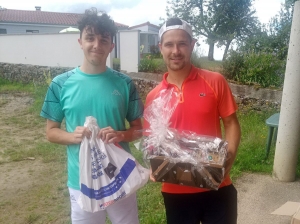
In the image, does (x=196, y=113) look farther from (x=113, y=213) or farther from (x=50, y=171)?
(x=50, y=171)

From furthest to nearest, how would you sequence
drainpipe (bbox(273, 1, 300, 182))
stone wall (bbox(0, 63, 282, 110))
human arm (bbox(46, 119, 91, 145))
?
stone wall (bbox(0, 63, 282, 110))
drainpipe (bbox(273, 1, 300, 182))
human arm (bbox(46, 119, 91, 145))

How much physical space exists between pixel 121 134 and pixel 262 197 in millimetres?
2681

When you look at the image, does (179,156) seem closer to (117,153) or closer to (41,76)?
(117,153)

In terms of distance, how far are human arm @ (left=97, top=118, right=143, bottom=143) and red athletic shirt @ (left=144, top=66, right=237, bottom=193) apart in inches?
11.9

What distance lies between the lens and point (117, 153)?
193 cm

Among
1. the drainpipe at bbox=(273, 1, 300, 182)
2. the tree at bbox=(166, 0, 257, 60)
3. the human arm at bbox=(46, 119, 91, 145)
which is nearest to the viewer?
the human arm at bbox=(46, 119, 91, 145)

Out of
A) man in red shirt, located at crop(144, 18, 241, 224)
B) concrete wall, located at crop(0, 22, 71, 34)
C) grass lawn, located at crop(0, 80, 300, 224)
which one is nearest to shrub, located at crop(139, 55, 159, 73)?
grass lawn, located at crop(0, 80, 300, 224)

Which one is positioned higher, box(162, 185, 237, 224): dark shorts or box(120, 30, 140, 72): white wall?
box(120, 30, 140, 72): white wall

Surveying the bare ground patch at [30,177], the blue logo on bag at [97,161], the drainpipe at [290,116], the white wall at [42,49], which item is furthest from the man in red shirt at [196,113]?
the white wall at [42,49]

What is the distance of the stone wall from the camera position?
24.1 feet

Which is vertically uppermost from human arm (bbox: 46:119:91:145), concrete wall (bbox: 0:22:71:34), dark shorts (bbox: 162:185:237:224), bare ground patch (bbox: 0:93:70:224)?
concrete wall (bbox: 0:22:71:34)

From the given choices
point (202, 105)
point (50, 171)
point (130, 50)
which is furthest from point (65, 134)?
point (130, 50)

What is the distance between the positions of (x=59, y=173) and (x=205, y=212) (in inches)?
133

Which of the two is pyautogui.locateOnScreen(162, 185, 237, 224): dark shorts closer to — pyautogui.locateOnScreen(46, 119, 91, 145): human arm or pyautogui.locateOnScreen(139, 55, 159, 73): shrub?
pyautogui.locateOnScreen(46, 119, 91, 145): human arm
